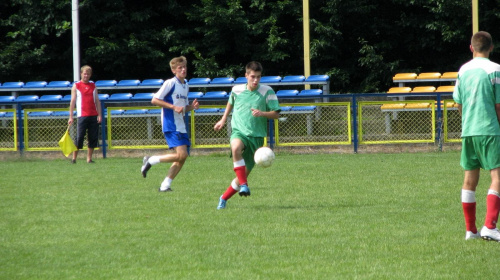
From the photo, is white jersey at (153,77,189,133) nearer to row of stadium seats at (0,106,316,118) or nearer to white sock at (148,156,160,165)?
white sock at (148,156,160,165)

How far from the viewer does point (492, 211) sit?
6461mm

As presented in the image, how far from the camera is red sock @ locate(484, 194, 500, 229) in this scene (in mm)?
6438

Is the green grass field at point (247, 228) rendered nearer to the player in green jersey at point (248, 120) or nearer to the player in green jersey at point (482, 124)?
the player in green jersey at point (482, 124)

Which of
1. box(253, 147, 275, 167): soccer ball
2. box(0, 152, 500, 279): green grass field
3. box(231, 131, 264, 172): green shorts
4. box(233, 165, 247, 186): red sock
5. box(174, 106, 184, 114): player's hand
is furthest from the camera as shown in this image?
box(174, 106, 184, 114): player's hand

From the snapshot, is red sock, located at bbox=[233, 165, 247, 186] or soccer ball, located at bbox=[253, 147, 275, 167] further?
soccer ball, located at bbox=[253, 147, 275, 167]

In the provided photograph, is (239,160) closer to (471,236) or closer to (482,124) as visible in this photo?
(471,236)

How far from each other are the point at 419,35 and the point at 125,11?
34.6ft

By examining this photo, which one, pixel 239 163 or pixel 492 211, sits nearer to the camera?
pixel 492 211

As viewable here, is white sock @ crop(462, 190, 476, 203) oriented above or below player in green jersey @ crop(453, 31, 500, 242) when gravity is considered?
below

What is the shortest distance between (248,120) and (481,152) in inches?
124

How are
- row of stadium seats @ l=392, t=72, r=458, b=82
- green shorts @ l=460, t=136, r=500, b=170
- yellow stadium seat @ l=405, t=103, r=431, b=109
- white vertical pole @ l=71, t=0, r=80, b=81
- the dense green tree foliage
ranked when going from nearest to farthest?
green shorts @ l=460, t=136, r=500, b=170 → yellow stadium seat @ l=405, t=103, r=431, b=109 → white vertical pole @ l=71, t=0, r=80, b=81 → row of stadium seats @ l=392, t=72, r=458, b=82 → the dense green tree foliage

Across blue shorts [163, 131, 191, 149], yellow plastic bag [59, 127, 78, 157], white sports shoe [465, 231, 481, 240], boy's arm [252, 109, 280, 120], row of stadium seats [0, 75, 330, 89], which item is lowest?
white sports shoe [465, 231, 481, 240]

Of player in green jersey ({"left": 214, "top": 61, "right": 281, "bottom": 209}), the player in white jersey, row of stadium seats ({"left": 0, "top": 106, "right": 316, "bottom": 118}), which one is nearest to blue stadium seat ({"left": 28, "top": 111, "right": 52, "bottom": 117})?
row of stadium seats ({"left": 0, "top": 106, "right": 316, "bottom": 118})

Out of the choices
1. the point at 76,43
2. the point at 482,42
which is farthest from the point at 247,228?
the point at 76,43
